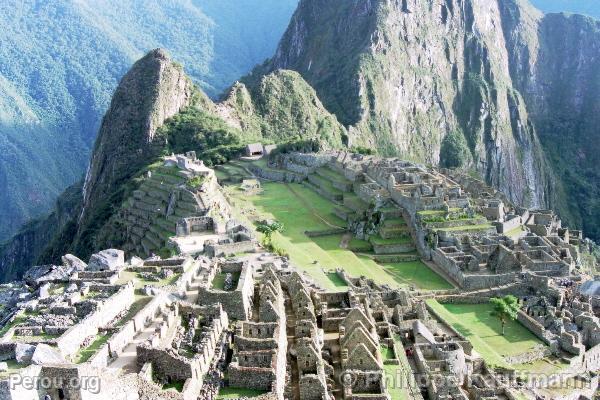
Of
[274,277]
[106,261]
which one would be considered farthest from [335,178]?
[274,277]

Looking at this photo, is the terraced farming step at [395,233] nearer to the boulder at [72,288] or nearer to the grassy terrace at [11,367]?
the boulder at [72,288]

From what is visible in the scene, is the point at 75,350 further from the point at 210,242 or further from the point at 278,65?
the point at 278,65

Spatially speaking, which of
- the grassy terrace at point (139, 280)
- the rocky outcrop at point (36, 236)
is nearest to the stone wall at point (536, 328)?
the grassy terrace at point (139, 280)

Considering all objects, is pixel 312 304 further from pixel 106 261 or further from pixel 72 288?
pixel 106 261

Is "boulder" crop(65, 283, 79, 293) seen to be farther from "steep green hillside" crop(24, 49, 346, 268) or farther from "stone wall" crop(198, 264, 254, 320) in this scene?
"steep green hillside" crop(24, 49, 346, 268)

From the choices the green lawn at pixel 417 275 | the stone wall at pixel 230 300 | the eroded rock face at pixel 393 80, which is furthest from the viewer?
the eroded rock face at pixel 393 80

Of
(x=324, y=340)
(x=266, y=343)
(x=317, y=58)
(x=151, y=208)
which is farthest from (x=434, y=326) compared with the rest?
(x=317, y=58)
